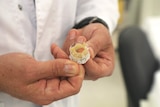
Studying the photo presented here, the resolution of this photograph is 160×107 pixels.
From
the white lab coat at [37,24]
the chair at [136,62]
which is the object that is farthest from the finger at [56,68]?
the chair at [136,62]

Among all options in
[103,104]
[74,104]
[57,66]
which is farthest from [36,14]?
[103,104]

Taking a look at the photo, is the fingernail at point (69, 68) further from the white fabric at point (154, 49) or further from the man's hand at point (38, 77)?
the white fabric at point (154, 49)

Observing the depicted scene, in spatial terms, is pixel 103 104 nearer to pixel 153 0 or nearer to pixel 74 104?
pixel 74 104

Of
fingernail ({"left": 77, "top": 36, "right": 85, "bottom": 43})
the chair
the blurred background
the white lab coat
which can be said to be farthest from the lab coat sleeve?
the chair

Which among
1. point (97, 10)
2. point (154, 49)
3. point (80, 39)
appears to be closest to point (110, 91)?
point (154, 49)

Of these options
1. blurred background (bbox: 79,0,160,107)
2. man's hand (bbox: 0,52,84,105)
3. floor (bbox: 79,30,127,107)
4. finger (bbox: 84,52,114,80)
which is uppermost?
man's hand (bbox: 0,52,84,105)

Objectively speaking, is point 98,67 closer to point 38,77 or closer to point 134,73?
point 38,77

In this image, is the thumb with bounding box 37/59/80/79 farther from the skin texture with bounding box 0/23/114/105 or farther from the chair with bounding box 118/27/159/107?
the chair with bounding box 118/27/159/107
